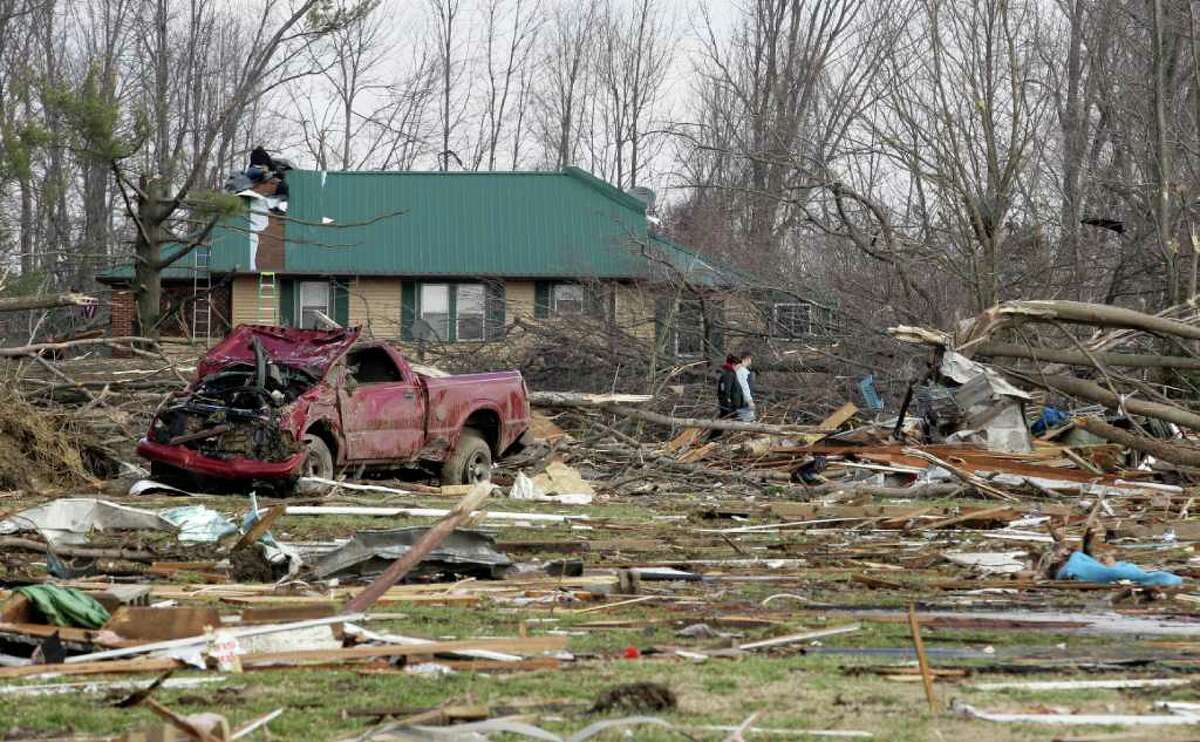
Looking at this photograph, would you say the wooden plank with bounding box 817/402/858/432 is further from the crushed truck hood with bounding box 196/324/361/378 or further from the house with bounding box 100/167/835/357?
the house with bounding box 100/167/835/357

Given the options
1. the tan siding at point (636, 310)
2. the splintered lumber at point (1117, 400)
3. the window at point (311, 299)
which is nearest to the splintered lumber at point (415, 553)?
the splintered lumber at point (1117, 400)

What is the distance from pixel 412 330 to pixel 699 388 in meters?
15.4

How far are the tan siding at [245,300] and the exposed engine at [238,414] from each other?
25.1m

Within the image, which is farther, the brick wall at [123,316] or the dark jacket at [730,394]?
the brick wall at [123,316]

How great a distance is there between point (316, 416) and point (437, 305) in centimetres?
2510

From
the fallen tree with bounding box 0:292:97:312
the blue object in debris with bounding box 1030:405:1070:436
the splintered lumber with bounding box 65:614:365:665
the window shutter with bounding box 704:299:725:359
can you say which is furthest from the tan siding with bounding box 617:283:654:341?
the splintered lumber with bounding box 65:614:365:665

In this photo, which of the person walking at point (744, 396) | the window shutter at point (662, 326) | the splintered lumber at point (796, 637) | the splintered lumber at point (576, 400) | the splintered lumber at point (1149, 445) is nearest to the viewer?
the splintered lumber at point (796, 637)

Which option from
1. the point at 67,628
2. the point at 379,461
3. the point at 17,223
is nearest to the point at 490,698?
the point at 67,628

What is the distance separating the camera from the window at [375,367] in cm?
1903

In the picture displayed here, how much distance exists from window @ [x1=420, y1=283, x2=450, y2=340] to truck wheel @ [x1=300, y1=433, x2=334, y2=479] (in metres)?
24.4

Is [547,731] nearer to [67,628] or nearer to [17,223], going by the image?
[67,628]

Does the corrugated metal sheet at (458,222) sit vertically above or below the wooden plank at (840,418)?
above

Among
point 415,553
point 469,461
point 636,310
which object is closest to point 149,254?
point 636,310

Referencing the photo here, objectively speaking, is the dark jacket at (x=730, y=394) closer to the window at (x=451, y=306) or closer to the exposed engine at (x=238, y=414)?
the exposed engine at (x=238, y=414)
